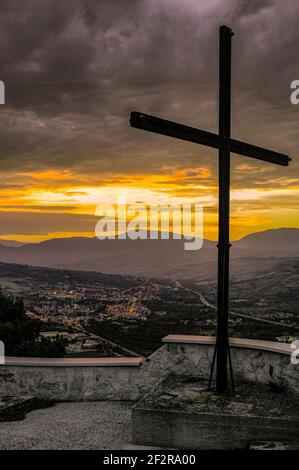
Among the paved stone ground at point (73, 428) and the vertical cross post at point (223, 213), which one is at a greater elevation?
the vertical cross post at point (223, 213)

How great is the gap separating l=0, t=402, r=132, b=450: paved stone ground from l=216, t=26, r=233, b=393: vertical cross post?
1279 millimetres

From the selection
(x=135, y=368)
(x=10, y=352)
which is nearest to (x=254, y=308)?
(x=10, y=352)

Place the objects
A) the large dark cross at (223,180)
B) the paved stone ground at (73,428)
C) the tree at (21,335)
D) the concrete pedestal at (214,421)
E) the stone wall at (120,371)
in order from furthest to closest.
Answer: the tree at (21,335)
the stone wall at (120,371)
the large dark cross at (223,180)
the paved stone ground at (73,428)
the concrete pedestal at (214,421)

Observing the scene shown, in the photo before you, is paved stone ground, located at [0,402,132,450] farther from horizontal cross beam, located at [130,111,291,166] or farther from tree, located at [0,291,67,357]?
tree, located at [0,291,67,357]

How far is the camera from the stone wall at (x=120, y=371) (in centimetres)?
684

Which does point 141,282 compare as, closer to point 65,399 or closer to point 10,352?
point 10,352

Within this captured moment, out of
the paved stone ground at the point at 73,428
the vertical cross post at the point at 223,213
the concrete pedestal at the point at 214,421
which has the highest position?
the vertical cross post at the point at 223,213

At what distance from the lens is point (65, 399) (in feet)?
24.6

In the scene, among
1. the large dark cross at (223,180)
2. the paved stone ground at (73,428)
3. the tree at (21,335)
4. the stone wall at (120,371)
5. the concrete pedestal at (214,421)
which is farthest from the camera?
the tree at (21,335)

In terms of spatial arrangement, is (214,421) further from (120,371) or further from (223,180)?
(223,180)

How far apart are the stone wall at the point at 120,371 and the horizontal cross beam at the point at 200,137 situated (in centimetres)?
231

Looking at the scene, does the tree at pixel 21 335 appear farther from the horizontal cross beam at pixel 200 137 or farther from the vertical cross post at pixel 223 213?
the horizontal cross beam at pixel 200 137

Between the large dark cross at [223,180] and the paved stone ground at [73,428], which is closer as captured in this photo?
the paved stone ground at [73,428]

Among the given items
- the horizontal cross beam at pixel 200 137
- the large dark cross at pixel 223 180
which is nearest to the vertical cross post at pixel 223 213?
the large dark cross at pixel 223 180
